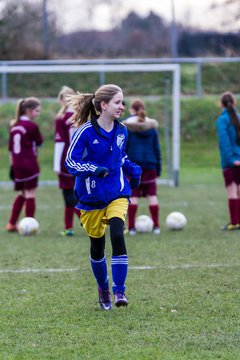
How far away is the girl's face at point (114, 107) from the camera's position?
20.6 feet

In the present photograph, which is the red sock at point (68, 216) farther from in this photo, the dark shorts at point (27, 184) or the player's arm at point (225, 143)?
the player's arm at point (225, 143)

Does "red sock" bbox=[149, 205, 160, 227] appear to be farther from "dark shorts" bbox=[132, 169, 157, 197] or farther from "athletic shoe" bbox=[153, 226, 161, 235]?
"dark shorts" bbox=[132, 169, 157, 197]

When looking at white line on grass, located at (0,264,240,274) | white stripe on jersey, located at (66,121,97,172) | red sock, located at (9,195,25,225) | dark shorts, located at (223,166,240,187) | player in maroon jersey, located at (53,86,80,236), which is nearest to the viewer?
white stripe on jersey, located at (66,121,97,172)

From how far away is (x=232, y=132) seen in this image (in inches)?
425

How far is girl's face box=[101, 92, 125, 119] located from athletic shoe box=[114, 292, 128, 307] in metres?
1.33

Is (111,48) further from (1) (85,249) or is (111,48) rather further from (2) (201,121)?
(1) (85,249)

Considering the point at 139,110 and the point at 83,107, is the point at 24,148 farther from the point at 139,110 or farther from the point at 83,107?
the point at 83,107

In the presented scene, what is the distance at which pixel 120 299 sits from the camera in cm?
621

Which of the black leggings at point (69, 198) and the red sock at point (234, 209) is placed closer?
the black leggings at point (69, 198)

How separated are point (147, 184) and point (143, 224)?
20.5 inches

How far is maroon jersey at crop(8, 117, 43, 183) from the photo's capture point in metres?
10.8

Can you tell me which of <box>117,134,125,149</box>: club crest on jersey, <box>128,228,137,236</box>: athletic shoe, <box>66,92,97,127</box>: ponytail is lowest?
<box>128,228,137,236</box>: athletic shoe

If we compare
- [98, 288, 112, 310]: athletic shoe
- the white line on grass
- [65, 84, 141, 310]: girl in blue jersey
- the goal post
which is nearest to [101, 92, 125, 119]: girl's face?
[65, 84, 141, 310]: girl in blue jersey

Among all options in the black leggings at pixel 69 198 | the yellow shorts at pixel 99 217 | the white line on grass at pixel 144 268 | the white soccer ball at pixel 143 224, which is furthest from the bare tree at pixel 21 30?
the yellow shorts at pixel 99 217
